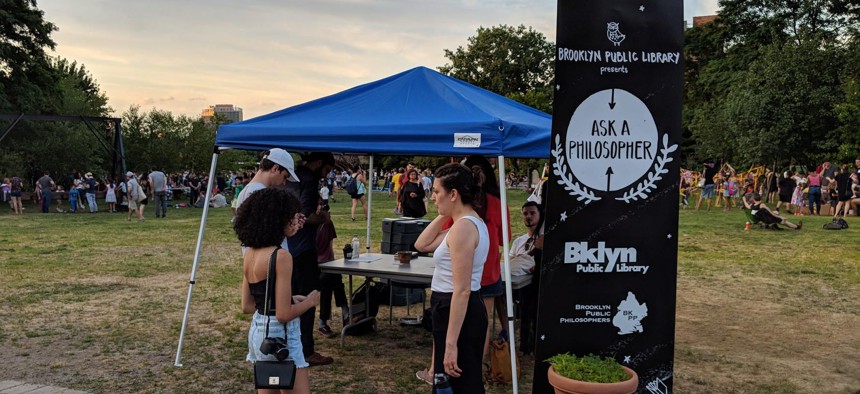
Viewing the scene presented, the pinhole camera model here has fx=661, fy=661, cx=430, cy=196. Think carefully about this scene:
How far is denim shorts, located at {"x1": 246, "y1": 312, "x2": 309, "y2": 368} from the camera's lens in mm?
3469

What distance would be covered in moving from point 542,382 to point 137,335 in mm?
4657

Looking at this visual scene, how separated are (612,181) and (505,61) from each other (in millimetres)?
48809

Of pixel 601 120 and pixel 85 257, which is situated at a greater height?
pixel 601 120

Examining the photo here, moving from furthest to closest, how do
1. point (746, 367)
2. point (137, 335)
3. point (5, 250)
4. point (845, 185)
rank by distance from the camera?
1. point (845, 185)
2. point (5, 250)
3. point (137, 335)
4. point (746, 367)

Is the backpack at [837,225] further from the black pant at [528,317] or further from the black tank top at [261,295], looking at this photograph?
the black tank top at [261,295]

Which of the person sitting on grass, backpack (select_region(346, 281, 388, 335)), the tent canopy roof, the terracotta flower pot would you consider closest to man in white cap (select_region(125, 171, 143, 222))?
backpack (select_region(346, 281, 388, 335))

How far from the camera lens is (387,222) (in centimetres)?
784

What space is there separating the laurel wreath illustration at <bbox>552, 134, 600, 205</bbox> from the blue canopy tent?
56 cm

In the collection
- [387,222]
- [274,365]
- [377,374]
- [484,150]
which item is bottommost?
[377,374]

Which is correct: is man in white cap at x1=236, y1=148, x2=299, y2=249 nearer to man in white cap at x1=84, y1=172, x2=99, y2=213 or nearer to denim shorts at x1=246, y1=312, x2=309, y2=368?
denim shorts at x1=246, y1=312, x2=309, y2=368

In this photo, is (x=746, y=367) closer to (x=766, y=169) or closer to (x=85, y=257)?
(x=85, y=257)

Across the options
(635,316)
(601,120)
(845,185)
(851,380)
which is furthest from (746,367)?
(845,185)

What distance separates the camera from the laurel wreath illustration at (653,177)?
14.2ft

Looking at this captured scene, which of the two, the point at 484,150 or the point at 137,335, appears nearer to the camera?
the point at 484,150
